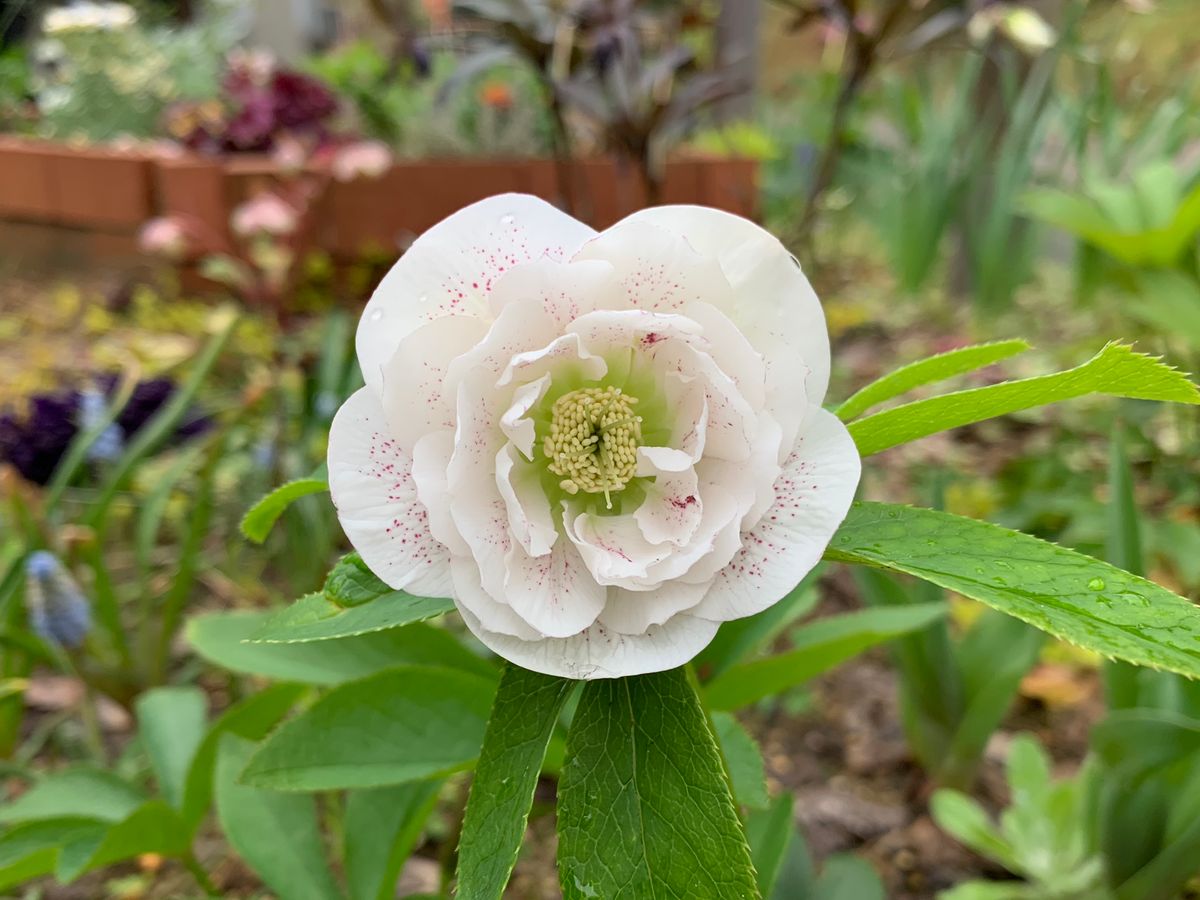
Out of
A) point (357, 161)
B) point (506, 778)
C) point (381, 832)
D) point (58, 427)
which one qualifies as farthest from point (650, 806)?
point (357, 161)

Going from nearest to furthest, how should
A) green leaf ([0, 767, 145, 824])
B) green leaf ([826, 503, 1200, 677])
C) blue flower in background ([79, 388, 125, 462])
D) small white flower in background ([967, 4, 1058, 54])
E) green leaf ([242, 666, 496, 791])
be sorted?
green leaf ([826, 503, 1200, 677])
green leaf ([242, 666, 496, 791])
green leaf ([0, 767, 145, 824])
blue flower in background ([79, 388, 125, 462])
small white flower in background ([967, 4, 1058, 54])

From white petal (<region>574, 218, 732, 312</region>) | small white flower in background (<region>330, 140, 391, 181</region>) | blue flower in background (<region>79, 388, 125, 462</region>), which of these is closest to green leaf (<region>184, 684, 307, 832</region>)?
white petal (<region>574, 218, 732, 312</region>)

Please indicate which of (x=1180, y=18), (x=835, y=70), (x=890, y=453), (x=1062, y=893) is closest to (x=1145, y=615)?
(x=1062, y=893)

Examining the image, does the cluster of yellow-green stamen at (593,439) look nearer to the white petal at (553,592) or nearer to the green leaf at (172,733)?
the white petal at (553,592)

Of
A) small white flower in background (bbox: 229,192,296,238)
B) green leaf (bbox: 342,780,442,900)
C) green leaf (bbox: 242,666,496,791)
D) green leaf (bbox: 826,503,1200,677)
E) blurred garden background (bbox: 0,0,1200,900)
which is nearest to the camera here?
green leaf (bbox: 826,503,1200,677)

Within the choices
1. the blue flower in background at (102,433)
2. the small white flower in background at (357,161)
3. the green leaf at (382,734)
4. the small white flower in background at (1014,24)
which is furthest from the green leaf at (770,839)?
the small white flower in background at (357,161)

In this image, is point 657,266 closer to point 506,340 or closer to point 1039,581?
point 506,340

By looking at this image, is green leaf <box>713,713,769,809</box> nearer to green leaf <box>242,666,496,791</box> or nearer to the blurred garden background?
the blurred garden background
